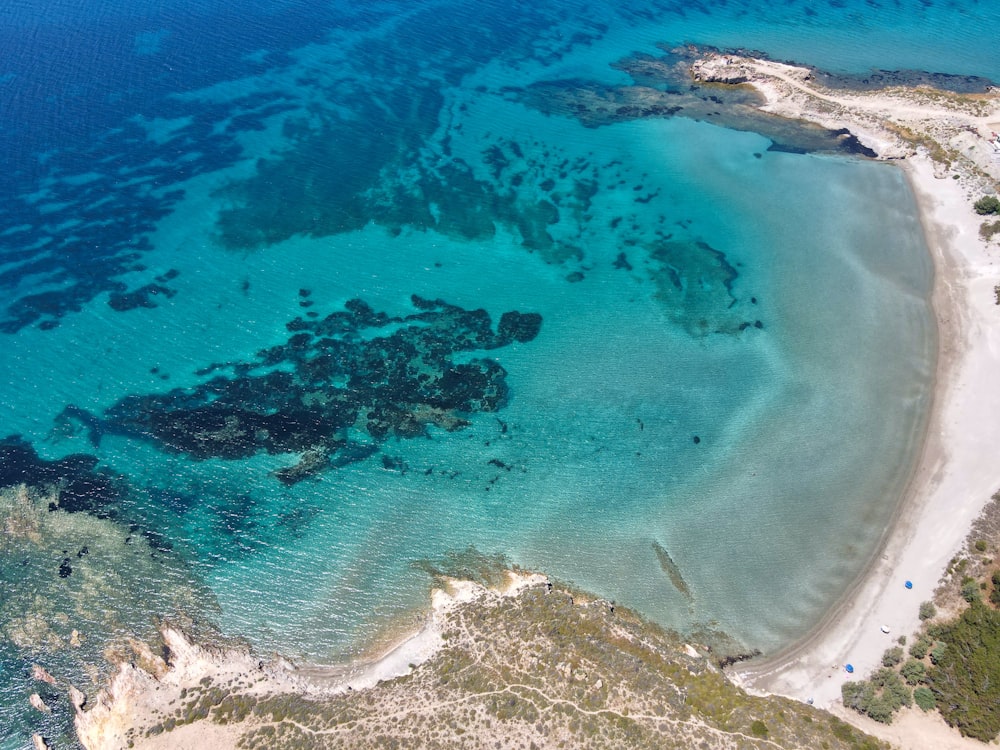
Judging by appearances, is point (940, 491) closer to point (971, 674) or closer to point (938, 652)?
point (938, 652)

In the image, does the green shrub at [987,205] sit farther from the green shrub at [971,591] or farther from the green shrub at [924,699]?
the green shrub at [924,699]

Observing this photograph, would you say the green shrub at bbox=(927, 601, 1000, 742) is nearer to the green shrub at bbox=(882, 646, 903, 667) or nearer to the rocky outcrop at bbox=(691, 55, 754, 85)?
the green shrub at bbox=(882, 646, 903, 667)

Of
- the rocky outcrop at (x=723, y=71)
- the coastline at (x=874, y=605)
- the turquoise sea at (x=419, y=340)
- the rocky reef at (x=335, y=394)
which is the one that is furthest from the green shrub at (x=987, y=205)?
the rocky reef at (x=335, y=394)

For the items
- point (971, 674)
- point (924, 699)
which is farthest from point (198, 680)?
point (971, 674)

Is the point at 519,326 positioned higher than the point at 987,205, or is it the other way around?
the point at 987,205

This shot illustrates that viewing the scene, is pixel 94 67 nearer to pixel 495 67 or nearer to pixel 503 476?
pixel 495 67

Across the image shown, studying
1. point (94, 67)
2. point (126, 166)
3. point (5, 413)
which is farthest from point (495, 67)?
point (5, 413)

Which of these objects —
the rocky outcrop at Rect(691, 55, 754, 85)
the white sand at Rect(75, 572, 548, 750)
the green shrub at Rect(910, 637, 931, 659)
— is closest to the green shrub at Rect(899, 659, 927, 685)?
the green shrub at Rect(910, 637, 931, 659)
